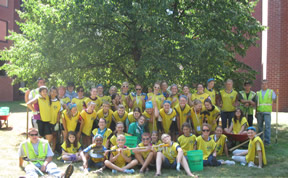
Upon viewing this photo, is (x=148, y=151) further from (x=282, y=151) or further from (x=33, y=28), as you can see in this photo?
(x=33, y=28)

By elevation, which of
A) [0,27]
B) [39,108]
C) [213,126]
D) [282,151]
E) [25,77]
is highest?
[0,27]

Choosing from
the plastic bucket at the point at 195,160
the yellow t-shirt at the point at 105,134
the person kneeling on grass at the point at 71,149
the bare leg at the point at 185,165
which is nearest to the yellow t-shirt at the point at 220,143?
the plastic bucket at the point at 195,160

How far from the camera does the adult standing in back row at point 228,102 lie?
26.3ft

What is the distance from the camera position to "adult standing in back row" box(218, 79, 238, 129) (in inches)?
316

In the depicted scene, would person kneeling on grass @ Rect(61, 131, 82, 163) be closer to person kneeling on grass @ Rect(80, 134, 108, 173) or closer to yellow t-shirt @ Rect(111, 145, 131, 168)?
person kneeling on grass @ Rect(80, 134, 108, 173)

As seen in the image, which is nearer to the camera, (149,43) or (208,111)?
(208,111)

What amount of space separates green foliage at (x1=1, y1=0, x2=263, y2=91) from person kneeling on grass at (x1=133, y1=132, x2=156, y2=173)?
2.67 meters

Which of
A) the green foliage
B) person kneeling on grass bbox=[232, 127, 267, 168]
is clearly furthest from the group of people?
the green foliage

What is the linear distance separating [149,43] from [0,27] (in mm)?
22614

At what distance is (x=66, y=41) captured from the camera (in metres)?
8.27

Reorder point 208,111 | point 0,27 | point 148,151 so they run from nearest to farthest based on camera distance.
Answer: point 148,151, point 208,111, point 0,27

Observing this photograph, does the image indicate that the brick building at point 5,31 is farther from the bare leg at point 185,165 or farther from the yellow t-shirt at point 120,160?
the bare leg at point 185,165

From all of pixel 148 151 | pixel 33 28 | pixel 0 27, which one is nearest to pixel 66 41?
pixel 33 28

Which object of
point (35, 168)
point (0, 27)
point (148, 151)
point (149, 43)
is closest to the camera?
point (35, 168)
